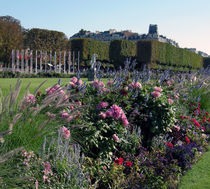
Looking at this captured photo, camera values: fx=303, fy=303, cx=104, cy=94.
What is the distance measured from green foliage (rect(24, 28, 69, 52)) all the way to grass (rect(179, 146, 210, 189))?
28631 millimetres

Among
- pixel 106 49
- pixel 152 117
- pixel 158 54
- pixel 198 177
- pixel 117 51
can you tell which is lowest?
pixel 198 177

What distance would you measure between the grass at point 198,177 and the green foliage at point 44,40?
1127 inches

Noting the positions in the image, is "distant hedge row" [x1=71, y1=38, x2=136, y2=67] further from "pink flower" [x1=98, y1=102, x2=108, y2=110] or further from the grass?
"pink flower" [x1=98, y1=102, x2=108, y2=110]

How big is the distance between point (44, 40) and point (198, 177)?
96.8 ft

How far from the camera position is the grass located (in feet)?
13.6

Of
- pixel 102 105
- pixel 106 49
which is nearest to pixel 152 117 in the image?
pixel 102 105

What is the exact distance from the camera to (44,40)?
32062 millimetres

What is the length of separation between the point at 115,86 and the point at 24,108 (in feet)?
8.19

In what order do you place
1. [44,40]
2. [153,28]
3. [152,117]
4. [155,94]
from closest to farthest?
[152,117] → [155,94] → [44,40] → [153,28]

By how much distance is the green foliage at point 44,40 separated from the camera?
31609 mm

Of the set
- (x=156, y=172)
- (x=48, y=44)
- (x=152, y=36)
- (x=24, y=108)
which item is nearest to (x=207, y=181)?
(x=156, y=172)

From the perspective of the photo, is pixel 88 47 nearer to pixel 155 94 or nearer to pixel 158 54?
pixel 158 54

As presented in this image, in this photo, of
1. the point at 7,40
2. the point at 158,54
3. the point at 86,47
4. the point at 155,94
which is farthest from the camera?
Result: the point at 158,54

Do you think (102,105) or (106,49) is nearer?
(102,105)
